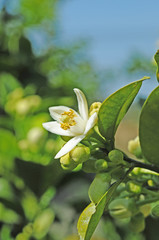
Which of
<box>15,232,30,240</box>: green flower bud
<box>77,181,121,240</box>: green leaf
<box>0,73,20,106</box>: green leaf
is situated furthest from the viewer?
<box>0,73,20,106</box>: green leaf

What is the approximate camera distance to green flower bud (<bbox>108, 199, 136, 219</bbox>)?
480 millimetres

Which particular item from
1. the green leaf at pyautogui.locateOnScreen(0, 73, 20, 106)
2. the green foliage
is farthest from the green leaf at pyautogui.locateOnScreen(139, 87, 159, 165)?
the green leaf at pyautogui.locateOnScreen(0, 73, 20, 106)

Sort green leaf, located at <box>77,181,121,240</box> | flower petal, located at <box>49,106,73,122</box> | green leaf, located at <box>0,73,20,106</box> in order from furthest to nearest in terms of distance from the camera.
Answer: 1. green leaf, located at <box>0,73,20,106</box>
2. flower petal, located at <box>49,106,73,122</box>
3. green leaf, located at <box>77,181,121,240</box>

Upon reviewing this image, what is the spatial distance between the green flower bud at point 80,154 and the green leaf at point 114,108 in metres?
0.03

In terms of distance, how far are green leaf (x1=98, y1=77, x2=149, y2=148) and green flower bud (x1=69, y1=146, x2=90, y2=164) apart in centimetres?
3

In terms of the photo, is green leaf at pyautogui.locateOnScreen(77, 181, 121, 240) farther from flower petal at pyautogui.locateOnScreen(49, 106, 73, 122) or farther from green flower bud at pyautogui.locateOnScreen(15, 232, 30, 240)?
green flower bud at pyautogui.locateOnScreen(15, 232, 30, 240)

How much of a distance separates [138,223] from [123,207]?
5 cm

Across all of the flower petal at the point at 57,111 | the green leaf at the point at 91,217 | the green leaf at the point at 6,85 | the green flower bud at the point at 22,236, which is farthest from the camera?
the green leaf at the point at 6,85

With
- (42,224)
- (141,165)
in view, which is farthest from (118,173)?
(42,224)

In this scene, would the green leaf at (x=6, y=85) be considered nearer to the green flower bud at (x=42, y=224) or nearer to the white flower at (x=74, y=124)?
the green flower bud at (x=42, y=224)

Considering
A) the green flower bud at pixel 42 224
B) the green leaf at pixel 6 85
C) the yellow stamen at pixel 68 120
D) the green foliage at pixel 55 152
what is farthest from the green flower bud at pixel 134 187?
the green leaf at pixel 6 85

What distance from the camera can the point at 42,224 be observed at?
98 cm

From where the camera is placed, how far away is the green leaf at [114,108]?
1.35 feet

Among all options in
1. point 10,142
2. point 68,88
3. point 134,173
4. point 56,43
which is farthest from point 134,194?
point 56,43
